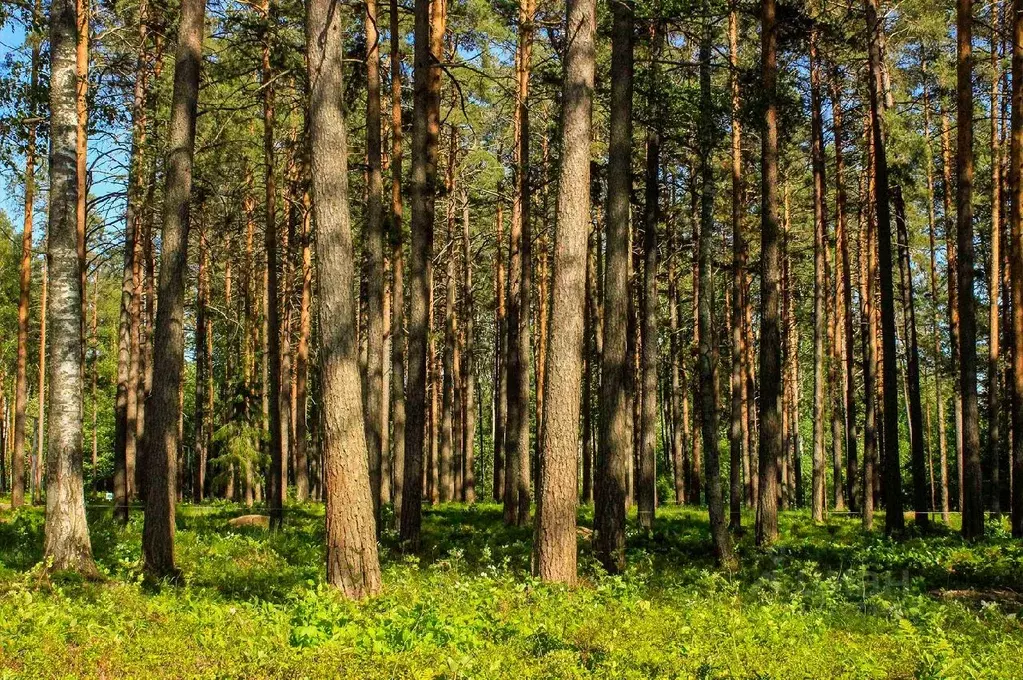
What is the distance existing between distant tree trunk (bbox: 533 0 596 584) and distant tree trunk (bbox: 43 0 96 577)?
5258mm

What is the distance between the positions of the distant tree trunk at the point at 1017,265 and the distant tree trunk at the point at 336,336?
13.6 meters

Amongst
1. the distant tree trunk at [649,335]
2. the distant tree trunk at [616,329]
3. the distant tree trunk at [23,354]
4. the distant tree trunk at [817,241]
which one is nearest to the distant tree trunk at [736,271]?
the distant tree trunk at [649,335]

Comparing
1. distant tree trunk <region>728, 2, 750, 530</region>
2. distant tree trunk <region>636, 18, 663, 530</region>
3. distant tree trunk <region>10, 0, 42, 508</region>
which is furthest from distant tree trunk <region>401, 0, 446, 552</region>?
distant tree trunk <region>10, 0, 42, 508</region>

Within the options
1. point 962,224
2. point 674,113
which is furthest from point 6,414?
point 962,224

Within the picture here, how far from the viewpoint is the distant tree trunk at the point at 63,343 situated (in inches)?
381

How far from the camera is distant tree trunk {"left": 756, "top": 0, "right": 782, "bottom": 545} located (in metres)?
14.9

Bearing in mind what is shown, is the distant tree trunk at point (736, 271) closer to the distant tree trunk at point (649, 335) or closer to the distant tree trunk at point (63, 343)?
the distant tree trunk at point (649, 335)

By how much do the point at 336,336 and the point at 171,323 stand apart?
9.92 feet

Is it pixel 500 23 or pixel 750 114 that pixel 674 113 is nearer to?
pixel 750 114

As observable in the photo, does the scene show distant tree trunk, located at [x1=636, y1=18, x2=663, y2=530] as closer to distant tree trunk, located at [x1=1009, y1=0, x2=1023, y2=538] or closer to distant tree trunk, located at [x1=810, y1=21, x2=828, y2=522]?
distant tree trunk, located at [x1=810, y1=21, x2=828, y2=522]

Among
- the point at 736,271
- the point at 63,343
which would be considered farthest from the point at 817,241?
the point at 63,343

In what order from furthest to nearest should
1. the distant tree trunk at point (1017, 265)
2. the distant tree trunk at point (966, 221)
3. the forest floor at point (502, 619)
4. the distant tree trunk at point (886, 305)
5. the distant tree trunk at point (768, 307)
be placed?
the distant tree trunk at point (886, 305) → the distant tree trunk at point (1017, 265) → the distant tree trunk at point (966, 221) → the distant tree trunk at point (768, 307) → the forest floor at point (502, 619)

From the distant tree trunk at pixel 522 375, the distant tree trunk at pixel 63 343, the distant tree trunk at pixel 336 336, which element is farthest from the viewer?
the distant tree trunk at pixel 522 375

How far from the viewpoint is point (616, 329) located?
11812mm
